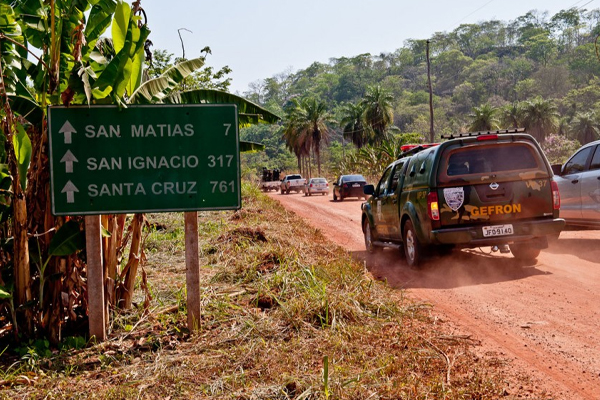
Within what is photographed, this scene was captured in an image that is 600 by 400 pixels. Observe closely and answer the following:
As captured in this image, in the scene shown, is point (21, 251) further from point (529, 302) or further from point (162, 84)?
point (529, 302)

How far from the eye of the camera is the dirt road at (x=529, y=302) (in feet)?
16.3

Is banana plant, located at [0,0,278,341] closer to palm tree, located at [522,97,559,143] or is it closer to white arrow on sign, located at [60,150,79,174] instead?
white arrow on sign, located at [60,150,79,174]

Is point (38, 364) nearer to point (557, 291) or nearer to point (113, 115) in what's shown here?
point (113, 115)

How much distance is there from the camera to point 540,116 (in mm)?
70438

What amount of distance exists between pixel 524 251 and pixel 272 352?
5.93m

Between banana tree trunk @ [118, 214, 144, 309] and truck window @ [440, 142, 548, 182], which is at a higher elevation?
truck window @ [440, 142, 548, 182]

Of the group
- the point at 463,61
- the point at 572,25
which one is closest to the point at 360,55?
the point at 463,61

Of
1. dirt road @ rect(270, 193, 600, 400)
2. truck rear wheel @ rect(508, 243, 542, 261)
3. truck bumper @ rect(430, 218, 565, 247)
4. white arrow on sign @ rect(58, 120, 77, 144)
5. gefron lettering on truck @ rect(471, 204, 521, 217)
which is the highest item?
white arrow on sign @ rect(58, 120, 77, 144)

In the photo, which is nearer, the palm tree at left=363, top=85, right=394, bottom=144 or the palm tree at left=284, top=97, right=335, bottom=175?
the palm tree at left=363, top=85, right=394, bottom=144

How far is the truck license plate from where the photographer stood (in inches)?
348

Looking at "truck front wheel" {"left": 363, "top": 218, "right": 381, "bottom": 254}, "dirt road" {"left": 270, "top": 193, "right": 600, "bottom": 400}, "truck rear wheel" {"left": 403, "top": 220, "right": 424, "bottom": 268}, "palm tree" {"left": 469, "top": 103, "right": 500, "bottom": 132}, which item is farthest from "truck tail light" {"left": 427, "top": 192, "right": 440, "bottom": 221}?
"palm tree" {"left": 469, "top": 103, "right": 500, "bottom": 132}

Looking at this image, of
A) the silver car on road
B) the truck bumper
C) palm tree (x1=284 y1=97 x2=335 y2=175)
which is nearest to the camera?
the truck bumper

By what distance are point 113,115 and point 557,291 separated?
5594mm

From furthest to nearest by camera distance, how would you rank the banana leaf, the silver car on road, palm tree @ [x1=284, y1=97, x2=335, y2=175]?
1. palm tree @ [x1=284, y1=97, x2=335, y2=175]
2. the silver car on road
3. the banana leaf
